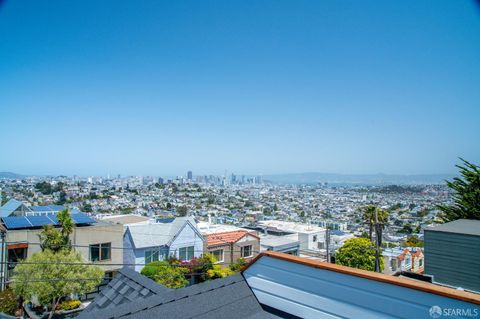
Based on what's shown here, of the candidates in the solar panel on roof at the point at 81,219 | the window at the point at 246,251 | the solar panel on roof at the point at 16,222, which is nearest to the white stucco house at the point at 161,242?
the solar panel on roof at the point at 81,219

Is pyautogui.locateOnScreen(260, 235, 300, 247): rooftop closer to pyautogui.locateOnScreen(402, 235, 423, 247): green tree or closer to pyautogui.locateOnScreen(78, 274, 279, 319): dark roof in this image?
pyautogui.locateOnScreen(402, 235, 423, 247): green tree

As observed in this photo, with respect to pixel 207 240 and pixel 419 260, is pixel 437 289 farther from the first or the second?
pixel 419 260

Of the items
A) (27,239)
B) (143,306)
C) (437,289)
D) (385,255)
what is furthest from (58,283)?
(385,255)

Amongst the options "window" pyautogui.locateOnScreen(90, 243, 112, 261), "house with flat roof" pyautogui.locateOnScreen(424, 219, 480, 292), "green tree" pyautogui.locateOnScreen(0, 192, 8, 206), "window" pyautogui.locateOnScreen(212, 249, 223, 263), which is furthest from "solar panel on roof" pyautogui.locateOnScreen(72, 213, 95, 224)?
"house with flat roof" pyautogui.locateOnScreen(424, 219, 480, 292)

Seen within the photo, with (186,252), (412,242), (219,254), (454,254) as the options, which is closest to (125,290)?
(454,254)

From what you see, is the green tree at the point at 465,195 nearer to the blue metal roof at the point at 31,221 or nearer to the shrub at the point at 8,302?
the shrub at the point at 8,302

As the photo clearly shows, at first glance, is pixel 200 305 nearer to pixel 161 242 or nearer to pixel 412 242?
pixel 161 242
